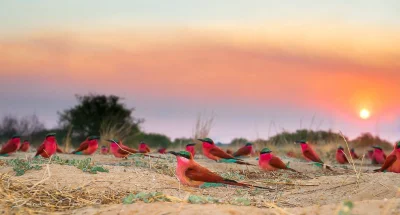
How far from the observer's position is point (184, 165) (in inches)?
267

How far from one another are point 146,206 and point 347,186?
12.3 feet

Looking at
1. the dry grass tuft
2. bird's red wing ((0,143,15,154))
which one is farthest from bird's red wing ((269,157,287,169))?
bird's red wing ((0,143,15,154))

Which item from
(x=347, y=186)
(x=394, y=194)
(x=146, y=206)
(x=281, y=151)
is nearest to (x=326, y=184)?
(x=347, y=186)

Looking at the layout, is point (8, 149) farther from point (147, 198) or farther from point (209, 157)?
point (147, 198)

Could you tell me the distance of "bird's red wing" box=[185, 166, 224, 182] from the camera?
21.4 ft

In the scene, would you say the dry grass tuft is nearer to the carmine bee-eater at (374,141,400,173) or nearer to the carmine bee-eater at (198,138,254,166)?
the carmine bee-eater at (198,138,254,166)

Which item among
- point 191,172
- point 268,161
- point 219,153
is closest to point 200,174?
point 191,172

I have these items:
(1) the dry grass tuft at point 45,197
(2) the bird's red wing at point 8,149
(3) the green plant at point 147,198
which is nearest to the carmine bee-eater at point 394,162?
(1) the dry grass tuft at point 45,197

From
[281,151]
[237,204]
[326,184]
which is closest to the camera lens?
[237,204]

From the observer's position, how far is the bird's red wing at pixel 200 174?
6.53 meters

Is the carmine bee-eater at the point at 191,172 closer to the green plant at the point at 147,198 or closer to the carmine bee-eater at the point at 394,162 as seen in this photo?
the green plant at the point at 147,198

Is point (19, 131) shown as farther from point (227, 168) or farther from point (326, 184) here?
point (326, 184)

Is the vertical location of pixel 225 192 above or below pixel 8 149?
below

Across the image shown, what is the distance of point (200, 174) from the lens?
6645mm
